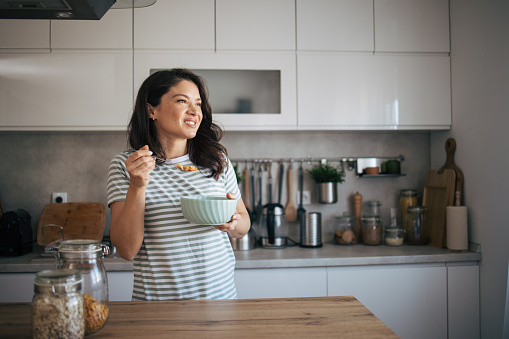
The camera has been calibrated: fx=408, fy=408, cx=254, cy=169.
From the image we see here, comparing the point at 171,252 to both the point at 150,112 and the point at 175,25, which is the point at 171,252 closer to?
the point at 150,112

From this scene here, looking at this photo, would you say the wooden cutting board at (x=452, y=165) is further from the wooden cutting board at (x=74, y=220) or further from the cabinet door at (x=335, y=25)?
the wooden cutting board at (x=74, y=220)

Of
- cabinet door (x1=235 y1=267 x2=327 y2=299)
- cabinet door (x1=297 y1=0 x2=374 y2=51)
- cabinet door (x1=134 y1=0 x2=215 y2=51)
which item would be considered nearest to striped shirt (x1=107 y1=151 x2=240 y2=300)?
cabinet door (x1=235 y1=267 x2=327 y2=299)

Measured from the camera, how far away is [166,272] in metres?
1.28

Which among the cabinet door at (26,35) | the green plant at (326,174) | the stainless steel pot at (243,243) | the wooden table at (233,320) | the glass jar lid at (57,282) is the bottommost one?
the stainless steel pot at (243,243)

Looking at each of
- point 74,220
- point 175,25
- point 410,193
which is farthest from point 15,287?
point 410,193

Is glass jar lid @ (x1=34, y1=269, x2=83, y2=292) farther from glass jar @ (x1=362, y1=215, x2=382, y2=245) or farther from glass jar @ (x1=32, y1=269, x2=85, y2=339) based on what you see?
glass jar @ (x1=362, y1=215, x2=382, y2=245)

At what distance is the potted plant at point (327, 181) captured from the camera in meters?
2.59

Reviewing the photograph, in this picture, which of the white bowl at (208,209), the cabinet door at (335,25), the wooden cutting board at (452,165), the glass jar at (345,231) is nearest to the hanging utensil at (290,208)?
the glass jar at (345,231)

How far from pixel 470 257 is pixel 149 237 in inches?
69.1

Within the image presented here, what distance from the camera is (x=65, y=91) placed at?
7.51 feet

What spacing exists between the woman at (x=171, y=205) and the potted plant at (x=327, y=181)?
124cm

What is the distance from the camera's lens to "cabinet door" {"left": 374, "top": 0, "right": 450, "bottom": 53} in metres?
2.44

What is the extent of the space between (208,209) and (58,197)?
1911 millimetres

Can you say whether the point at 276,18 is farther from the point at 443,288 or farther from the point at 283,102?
the point at 443,288
